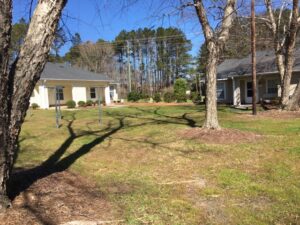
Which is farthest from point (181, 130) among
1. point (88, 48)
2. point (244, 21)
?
point (88, 48)

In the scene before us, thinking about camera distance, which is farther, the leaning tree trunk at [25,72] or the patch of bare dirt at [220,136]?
the patch of bare dirt at [220,136]

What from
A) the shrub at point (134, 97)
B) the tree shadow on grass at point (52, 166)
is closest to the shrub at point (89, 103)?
the shrub at point (134, 97)

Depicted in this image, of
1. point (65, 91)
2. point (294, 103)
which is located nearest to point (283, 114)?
point (294, 103)

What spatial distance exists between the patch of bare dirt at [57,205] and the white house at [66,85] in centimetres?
2189

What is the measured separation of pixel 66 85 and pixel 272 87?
1748 cm

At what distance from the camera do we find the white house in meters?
28.5

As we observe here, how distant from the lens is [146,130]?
12594 mm

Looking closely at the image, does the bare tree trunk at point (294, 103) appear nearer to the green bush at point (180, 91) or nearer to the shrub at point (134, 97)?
the green bush at point (180, 91)

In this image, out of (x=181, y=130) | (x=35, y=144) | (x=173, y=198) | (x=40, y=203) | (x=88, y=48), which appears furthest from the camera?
(x=88, y=48)

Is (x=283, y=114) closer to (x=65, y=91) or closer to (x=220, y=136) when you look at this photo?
(x=220, y=136)

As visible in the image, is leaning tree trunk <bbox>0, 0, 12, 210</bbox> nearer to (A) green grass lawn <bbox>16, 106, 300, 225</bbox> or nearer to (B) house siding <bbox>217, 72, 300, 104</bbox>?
(A) green grass lawn <bbox>16, 106, 300, 225</bbox>

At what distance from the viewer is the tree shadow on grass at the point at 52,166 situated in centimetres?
535

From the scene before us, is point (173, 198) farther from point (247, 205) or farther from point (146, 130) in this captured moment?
point (146, 130)

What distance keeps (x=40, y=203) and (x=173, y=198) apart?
1.89 metres
